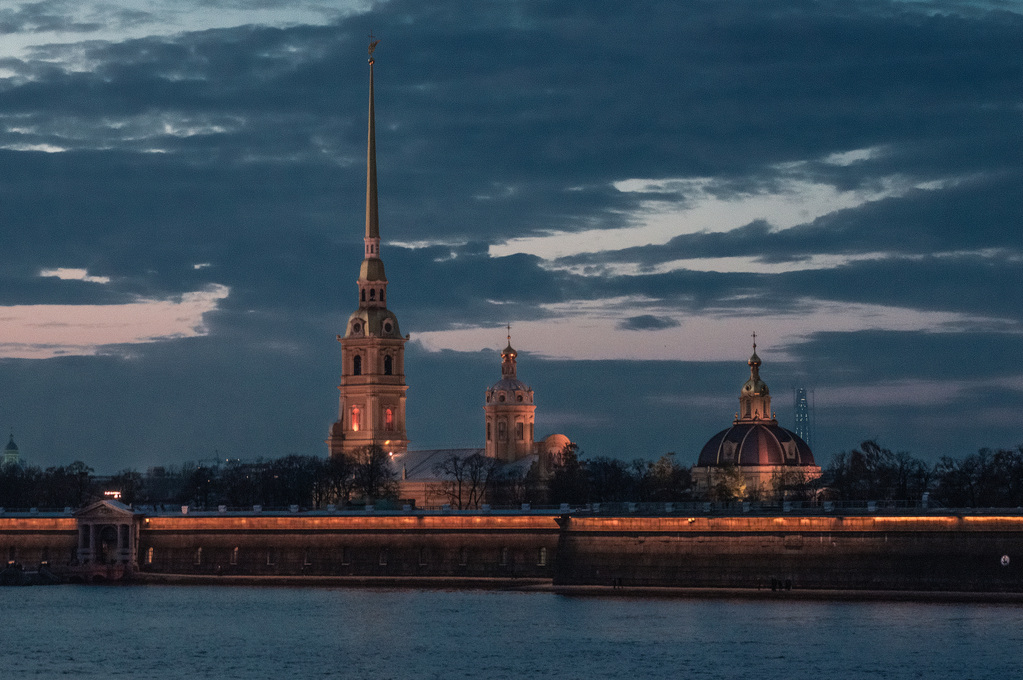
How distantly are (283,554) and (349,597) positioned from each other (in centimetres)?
1554

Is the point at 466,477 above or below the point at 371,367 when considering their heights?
below

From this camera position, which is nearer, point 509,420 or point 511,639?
point 511,639

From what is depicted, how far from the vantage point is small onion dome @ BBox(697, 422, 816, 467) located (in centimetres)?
18050

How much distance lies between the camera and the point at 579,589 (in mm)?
102375

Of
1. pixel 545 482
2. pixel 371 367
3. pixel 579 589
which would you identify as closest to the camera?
pixel 579 589

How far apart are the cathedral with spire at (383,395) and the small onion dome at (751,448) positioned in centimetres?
1409

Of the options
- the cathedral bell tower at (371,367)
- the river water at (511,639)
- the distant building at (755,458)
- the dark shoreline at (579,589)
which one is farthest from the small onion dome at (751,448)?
the river water at (511,639)

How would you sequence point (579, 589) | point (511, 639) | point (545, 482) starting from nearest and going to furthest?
point (511, 639), point (579, 589), point (545, 482)

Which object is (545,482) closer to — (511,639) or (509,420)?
(509,420)

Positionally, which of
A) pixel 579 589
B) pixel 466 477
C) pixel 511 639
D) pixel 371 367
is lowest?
pixel 511 639

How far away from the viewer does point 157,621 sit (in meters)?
91.8

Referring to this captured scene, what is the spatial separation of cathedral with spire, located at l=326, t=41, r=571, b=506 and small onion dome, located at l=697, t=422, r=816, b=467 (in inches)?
555

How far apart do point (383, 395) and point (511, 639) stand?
11262 centimetres

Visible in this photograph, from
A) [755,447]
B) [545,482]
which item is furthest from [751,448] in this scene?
[545,482]
